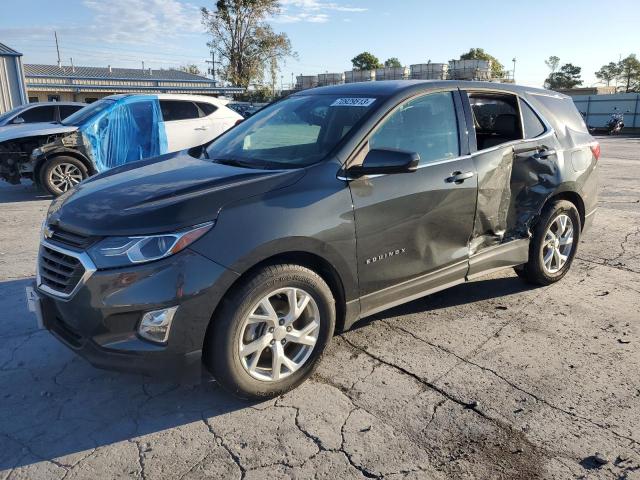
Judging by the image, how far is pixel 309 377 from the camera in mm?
3291

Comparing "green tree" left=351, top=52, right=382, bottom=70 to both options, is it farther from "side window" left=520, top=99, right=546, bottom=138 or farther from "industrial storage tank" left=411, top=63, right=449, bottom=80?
"side window" left=520, top=99, right=546, bottom=138

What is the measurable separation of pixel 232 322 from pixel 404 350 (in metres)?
1.45

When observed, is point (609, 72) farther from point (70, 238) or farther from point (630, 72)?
point (70, 238)

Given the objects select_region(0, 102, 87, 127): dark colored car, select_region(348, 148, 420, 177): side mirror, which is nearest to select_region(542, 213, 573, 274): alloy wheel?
select_region(348, 148, 420, 177): side mirror

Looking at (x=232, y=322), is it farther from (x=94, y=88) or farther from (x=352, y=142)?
(x=94, y=88)

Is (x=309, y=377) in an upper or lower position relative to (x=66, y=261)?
lower

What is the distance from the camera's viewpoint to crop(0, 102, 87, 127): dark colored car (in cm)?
1236

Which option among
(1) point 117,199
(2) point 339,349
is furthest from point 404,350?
(1) point 117,199

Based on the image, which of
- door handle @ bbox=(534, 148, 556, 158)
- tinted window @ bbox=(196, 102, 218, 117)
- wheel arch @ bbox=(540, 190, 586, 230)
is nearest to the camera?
door handle @ bbox=(534, 148, 556, 158)

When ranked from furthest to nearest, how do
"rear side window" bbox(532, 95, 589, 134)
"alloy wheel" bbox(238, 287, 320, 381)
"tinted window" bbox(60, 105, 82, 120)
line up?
1. "tinted window" bbox(60, 105, 82, 120)
2. "rear side window" bbox(532, 95, 589, 134)
3. "alloy wheel" bbox(238, 287, 320, 381)

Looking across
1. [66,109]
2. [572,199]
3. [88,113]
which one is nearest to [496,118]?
[572,199]

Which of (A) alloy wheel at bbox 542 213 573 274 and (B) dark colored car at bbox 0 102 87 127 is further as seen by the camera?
(B) dark colored car at bbox 0 102 87 127

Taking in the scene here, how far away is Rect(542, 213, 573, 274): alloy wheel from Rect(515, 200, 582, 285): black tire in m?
0.03

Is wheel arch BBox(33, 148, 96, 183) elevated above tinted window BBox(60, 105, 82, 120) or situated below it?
below
